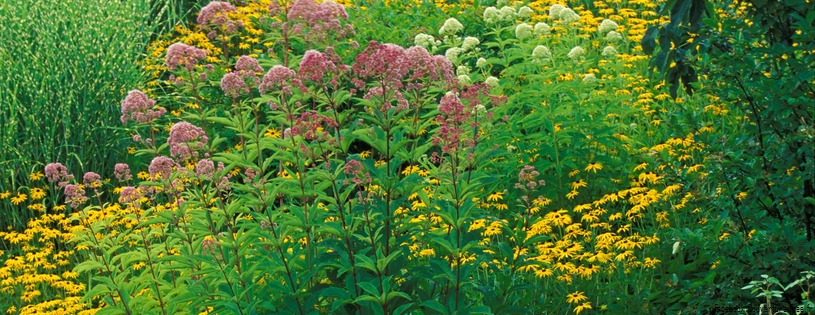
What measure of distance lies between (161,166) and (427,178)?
1142 mm

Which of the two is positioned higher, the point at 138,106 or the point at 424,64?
the point at 424,64

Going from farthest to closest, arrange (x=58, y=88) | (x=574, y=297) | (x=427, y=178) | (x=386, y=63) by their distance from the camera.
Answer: (x=58, y=88) < (x=574, y=297) < (x=427, y=178) < (x=386, y=63)

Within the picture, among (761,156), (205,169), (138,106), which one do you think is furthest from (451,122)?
(761,156)

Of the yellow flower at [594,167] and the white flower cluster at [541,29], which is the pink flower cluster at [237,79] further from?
the white flower cluster at [541,29]

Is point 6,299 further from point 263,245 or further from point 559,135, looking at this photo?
point 559,135

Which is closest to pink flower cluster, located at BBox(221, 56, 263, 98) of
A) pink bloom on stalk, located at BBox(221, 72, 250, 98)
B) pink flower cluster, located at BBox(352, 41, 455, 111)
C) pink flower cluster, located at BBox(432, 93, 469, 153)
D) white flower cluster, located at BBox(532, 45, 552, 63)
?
pink bloom on stalk, located at BBox(221, 72, 250, 98)

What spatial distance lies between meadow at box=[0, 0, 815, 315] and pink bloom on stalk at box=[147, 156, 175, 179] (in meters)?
0.02

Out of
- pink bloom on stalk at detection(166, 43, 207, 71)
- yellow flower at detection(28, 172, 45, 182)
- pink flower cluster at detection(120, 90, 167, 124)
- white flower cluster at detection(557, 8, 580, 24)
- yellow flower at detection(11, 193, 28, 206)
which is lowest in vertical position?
yellow flower at detection(11, 193, 28, 206)

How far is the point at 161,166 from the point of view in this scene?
3.42m

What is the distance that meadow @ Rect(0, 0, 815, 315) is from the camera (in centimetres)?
331

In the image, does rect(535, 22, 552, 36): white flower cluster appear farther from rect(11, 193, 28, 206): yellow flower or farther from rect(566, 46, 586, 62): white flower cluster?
rect(11, 193, 28, 206): yellow flower

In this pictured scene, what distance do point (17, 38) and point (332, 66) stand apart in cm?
431

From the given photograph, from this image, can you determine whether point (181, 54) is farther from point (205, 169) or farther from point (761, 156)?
point (761, 156)

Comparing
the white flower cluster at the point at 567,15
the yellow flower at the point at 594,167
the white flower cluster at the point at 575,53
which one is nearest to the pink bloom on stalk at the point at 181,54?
the yellow flower at the point at 594,167
